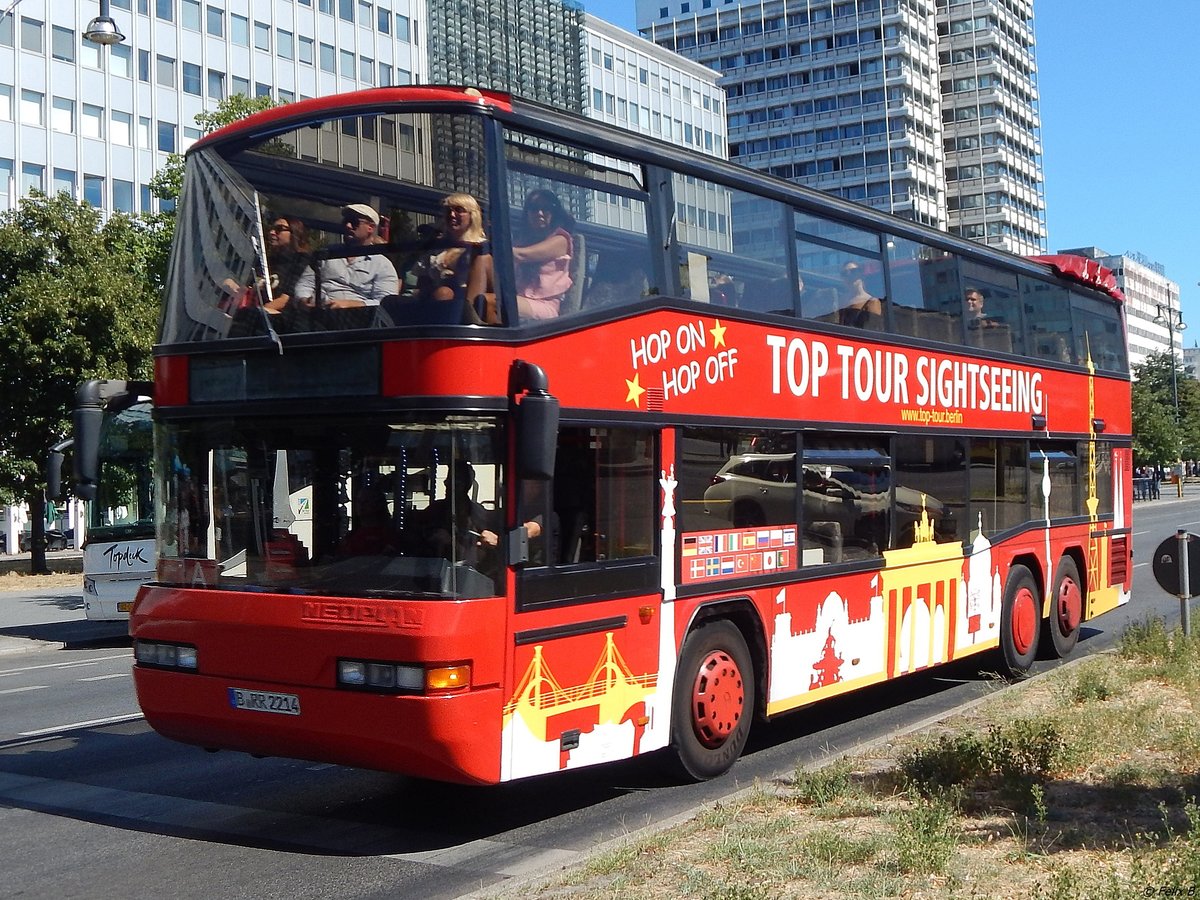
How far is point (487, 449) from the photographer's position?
737cm

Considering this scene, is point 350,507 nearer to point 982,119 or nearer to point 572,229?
point 572,229

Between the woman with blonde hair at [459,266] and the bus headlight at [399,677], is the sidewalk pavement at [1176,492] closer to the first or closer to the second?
the woman with blonde hair at [459,266]

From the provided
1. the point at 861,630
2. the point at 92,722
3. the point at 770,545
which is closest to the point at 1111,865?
the point at 770,545

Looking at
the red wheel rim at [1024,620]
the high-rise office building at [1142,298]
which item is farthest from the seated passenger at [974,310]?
the high-rise office building at [1142,298]

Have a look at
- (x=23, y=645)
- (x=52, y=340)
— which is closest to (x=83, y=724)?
(x=23, y=645)

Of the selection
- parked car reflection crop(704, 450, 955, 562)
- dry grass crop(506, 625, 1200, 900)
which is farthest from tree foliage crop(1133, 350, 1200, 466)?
dry grass crop(506, 625, 1200, 900)

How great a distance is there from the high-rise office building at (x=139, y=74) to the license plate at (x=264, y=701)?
169 feet

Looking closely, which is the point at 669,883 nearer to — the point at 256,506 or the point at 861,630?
the point at 256,506

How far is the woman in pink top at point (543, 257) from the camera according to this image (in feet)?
25.5

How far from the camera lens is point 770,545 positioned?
32.4ft

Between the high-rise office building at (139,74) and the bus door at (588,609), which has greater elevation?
the high-rise office building at (139,74)

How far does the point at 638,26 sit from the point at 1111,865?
455ft

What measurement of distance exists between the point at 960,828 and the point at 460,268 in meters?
3.78

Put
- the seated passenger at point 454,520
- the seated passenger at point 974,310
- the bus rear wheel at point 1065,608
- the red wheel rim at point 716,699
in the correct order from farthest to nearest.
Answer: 1. the bus rear wheel at point 1065,608
2. the seated passenger at point 974,310
3. the red wheel rim at point 716,699
4. the seated passenger at point 454,520
